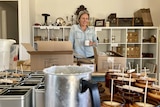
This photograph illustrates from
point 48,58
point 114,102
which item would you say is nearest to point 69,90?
point 114,102

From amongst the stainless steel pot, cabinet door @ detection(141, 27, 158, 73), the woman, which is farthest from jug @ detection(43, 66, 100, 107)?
cabinet door @ detection(141, 27, 158, 73)

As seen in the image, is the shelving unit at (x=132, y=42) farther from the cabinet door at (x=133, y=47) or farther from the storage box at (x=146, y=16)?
the storage box at (x=146, y=16)

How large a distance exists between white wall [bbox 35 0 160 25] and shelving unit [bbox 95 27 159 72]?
372 mm

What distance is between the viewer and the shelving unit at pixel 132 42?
14.3ft

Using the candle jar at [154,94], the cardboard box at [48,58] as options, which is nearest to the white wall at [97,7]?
the cardboard box at [48,58]

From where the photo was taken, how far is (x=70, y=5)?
4602 mm

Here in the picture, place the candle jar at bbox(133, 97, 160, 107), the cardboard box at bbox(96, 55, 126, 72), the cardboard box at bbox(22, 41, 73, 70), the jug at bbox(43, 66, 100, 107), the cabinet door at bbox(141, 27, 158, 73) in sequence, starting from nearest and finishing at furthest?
the jug at bbox(43, 66, 100, 107) → the candle jar at bbox(133, 97, 160, 107) → the cardboard box at bbox(22, 41, 73, 70) → the cardboard box at bbox(96, 55, 126, 72) → the cabinet door at bbox(141, 27, 158, 73)

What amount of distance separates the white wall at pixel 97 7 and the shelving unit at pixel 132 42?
372mm

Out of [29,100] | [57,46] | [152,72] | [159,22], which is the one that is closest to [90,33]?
[57,46]

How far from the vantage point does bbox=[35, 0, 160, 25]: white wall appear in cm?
458

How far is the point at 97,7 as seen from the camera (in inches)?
182

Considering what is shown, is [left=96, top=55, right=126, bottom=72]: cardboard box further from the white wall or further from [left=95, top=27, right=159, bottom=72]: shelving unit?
the white wall

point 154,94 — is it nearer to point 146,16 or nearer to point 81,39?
point 81,39

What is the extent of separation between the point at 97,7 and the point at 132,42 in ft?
3.67
